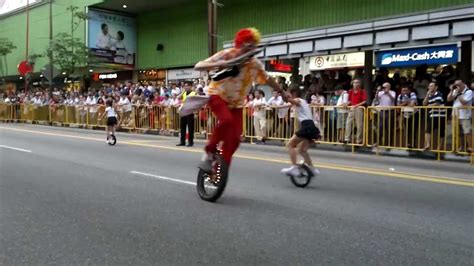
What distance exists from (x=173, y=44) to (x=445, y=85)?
18083mm

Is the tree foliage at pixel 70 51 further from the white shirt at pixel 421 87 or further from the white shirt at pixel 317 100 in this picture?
the white shirt at pixel 421 87

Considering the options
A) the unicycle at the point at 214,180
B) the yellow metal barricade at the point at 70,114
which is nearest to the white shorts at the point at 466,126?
the unicycle at the point at 214,180

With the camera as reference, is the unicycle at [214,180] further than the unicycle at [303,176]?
No

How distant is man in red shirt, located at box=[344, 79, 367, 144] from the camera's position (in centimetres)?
1406

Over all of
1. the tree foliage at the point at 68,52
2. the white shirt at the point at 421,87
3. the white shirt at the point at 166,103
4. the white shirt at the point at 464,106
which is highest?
the tree foliage at the point at 68,52

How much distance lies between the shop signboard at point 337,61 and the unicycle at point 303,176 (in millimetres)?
16353

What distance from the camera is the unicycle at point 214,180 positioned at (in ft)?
21.3

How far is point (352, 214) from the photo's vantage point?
609cm

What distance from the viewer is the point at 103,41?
3256 cm

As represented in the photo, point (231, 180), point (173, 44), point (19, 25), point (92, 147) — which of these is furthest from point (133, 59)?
point (231, 180)

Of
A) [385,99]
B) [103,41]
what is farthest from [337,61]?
[103,41]

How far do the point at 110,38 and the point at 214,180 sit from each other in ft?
91.3

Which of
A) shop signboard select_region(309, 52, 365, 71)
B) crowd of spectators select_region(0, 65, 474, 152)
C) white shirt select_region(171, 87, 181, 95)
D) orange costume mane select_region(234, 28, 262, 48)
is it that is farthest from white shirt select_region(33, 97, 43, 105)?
orange costume mane select_region(234, 28, 262, 48)

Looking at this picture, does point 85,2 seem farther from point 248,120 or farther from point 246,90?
point 246,90
